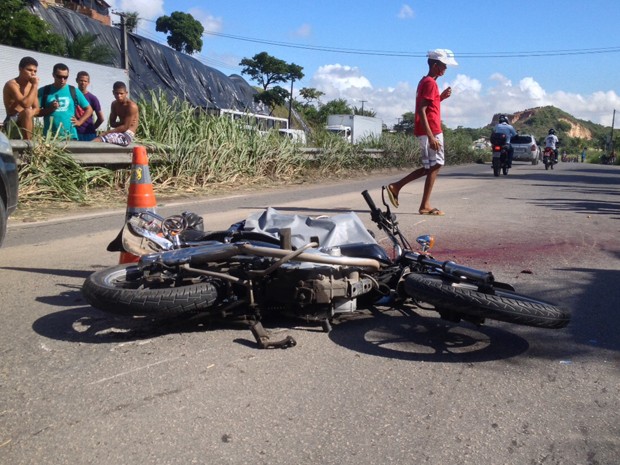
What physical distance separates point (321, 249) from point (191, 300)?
85 centimetres

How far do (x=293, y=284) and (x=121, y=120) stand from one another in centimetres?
785

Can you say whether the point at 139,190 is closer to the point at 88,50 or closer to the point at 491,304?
the point at 491,304

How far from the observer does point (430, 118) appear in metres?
8.63

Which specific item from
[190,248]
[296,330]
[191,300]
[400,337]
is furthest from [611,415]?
[190,248]

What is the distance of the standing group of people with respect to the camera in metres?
8.75

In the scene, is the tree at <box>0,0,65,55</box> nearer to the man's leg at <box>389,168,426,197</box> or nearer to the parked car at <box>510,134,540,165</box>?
the man's leg at <box>389,168,426,197</box>

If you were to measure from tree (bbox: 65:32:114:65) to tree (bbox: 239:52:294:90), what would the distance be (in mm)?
35543

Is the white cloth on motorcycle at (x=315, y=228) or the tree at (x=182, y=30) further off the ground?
the tree at (x=182, y=30)

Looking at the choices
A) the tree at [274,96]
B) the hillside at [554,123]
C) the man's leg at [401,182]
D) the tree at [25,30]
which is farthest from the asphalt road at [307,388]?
the hillside at [554,123]

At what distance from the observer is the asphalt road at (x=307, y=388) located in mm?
2453

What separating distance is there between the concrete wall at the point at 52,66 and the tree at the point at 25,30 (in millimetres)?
7870

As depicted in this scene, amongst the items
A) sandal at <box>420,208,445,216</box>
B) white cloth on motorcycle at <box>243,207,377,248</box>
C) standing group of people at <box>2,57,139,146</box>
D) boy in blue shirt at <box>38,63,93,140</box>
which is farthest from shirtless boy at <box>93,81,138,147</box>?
white cloth on motorcycle at <box>243,207,377,248</box>

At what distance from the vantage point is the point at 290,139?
51.0 feet

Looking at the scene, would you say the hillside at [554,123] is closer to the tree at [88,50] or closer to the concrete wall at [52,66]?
the tree at [88,50]
